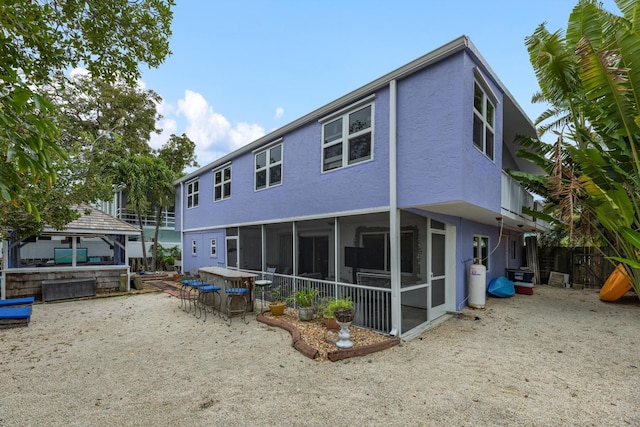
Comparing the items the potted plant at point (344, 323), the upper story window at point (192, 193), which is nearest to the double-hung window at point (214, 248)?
the upper story window at point (192, 193)

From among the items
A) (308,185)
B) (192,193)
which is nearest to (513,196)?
(308,185)

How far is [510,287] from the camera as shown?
10742mm

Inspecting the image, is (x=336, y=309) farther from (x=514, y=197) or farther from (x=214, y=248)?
(x=214, y=248)

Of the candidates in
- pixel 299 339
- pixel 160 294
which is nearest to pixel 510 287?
pixel 299 339

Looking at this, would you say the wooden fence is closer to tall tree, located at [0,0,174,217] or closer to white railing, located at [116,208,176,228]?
tall tree, located at [0,0,174,217]

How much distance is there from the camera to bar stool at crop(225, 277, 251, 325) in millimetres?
7826

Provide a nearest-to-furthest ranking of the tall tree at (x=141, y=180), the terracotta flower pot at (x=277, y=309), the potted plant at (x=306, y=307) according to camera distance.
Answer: the potted plant at (x=306, y=307), the terracotta flower pot at (x=277, y=309), the tall tree at (x=141, y=180)

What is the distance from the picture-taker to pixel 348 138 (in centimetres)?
789

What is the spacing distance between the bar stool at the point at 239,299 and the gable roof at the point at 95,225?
23.3 ft

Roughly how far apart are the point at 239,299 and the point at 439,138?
6.27 m

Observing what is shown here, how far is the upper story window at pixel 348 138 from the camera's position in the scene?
7.49 metres

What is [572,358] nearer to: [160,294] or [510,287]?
[510,287]

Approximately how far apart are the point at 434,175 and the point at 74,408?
259 inches

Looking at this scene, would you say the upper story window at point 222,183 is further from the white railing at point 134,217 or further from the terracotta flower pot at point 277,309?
the white railing at point 134,217
